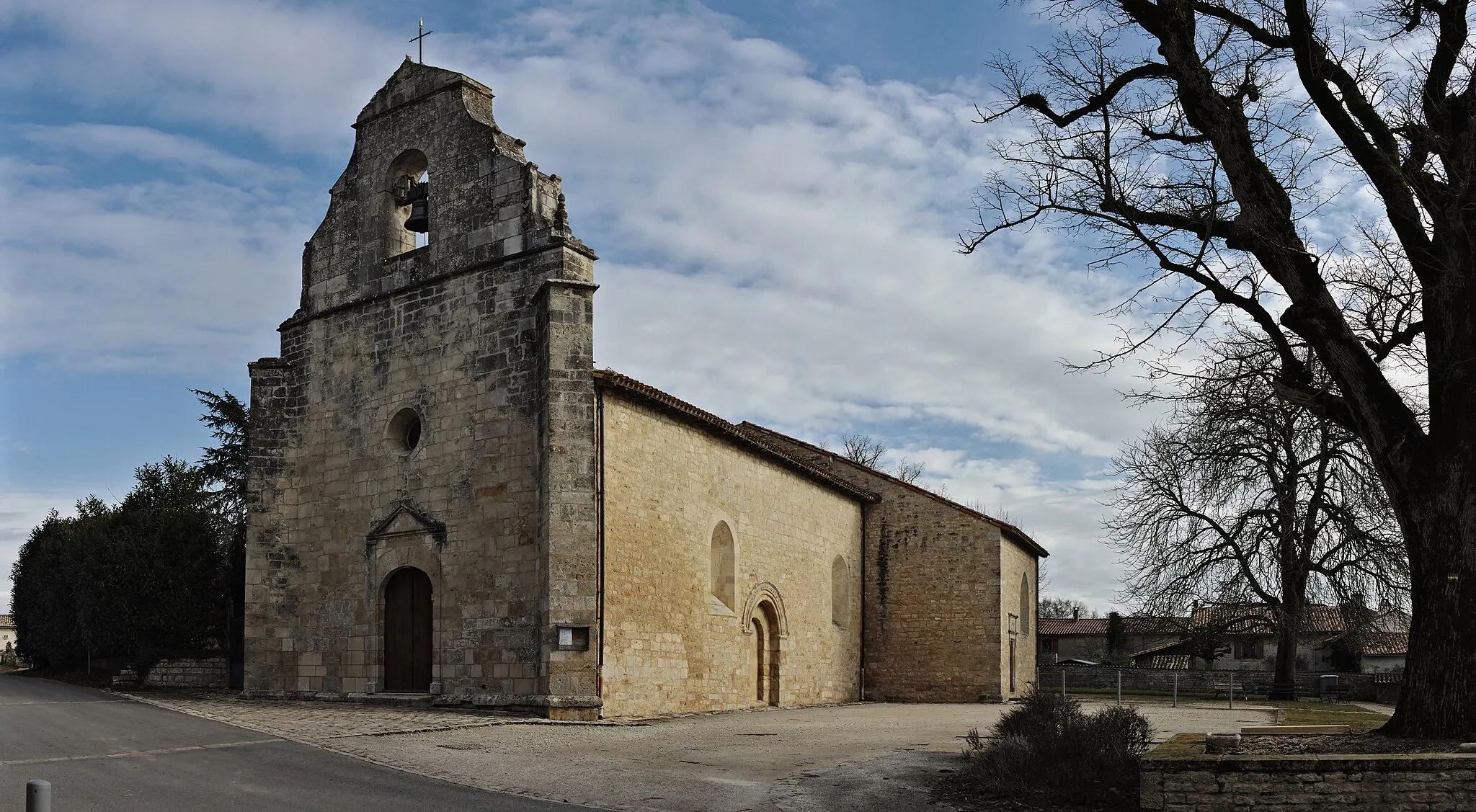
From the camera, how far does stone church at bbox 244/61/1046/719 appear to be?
17375 millimetres

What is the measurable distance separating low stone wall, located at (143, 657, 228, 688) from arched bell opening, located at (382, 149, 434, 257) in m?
10.0

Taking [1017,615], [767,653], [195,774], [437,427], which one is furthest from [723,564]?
[1017,615]

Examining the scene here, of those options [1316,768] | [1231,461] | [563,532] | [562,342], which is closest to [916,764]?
[1316,768]

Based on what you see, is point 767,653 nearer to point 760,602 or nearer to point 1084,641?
point 760,602

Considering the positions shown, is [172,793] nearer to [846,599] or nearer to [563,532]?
[563,532]

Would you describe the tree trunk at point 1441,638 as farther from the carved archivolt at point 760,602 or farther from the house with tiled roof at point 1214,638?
the house with tiled roof at point 1214,638

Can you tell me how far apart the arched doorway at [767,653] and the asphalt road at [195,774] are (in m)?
11.5

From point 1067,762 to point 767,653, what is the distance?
14489mm

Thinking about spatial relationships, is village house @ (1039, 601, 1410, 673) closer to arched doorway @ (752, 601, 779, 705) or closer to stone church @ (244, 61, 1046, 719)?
arched doorway @ (752, 601, 779, 705)

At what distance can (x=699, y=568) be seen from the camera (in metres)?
21.2

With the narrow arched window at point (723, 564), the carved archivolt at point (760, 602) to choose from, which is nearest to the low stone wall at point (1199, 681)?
the carved archivolt at point (760, 602)

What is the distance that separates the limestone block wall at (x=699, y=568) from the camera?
1845 cm

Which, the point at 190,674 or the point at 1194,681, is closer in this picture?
the point at 190,674

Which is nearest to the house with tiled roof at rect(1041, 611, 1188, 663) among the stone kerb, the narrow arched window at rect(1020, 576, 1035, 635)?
the stone kerb
